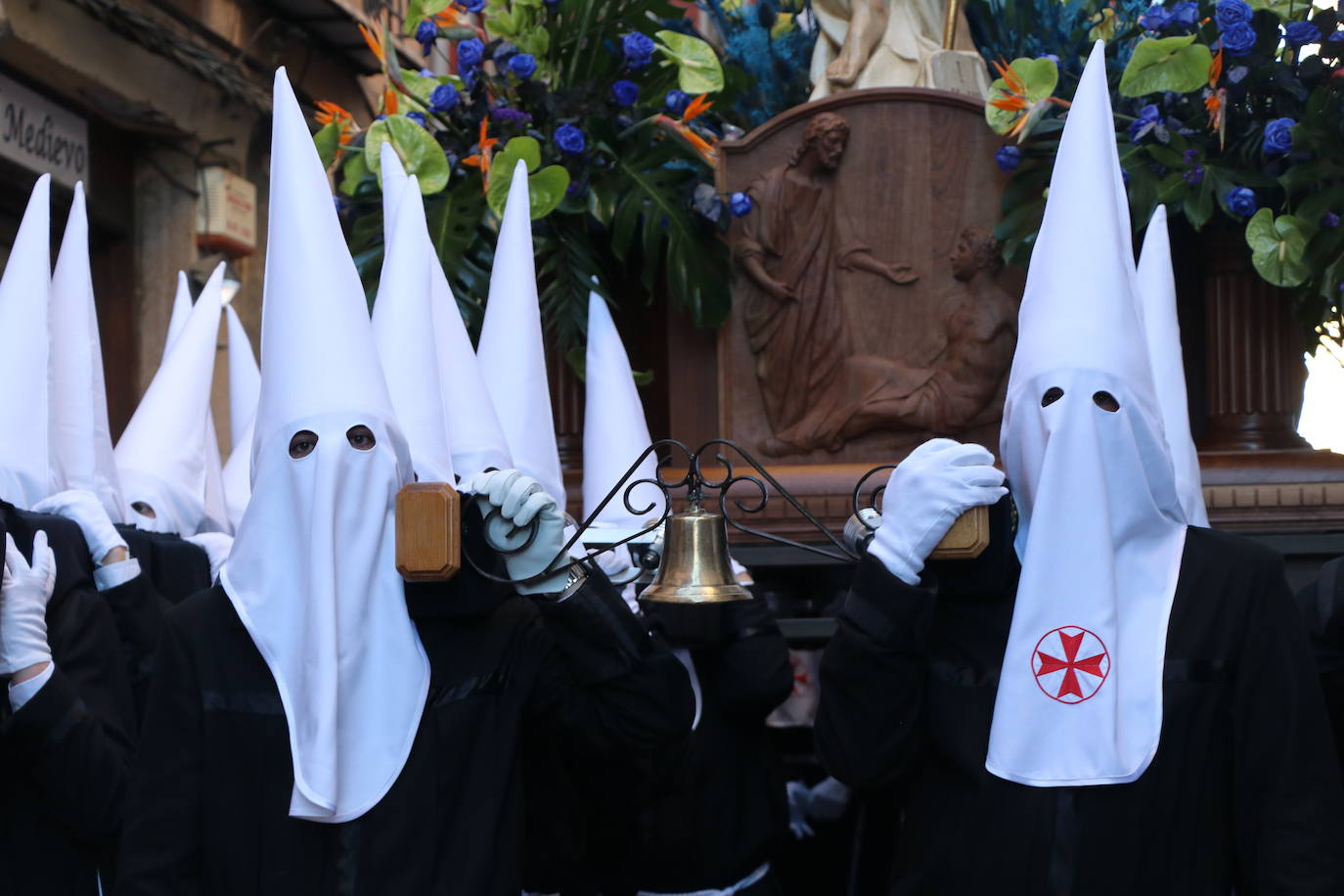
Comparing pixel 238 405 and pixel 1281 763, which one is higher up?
pixel 238 405

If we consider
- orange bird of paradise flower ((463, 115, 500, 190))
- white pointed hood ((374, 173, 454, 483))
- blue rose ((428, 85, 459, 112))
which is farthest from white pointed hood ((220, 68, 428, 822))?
blue rose ((428, 85, 459, 112))

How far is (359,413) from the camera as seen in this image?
10.6 ft

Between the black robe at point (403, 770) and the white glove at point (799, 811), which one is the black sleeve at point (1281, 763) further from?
the white glove at point (799, 811)

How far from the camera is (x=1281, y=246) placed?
4.86m

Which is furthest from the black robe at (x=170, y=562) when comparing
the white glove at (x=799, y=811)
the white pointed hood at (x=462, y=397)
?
the white glove at (x=799, y=811)

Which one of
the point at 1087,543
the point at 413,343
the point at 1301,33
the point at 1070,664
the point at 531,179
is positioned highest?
the point at 1301,33

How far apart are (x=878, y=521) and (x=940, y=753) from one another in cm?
45

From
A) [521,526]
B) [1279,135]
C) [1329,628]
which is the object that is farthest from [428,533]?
[1279,135]

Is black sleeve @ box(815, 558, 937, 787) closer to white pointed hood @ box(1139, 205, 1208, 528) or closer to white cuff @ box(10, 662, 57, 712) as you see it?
white pointed hood @ box(1139, 205, 1208, 528)

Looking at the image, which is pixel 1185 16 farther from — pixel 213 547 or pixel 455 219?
pixel 213 547

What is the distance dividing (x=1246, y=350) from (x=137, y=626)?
3.42 metres

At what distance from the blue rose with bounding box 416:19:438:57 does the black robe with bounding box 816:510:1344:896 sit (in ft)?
10.2

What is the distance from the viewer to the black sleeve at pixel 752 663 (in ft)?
14.0

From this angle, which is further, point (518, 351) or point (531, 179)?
point (531, 179)
